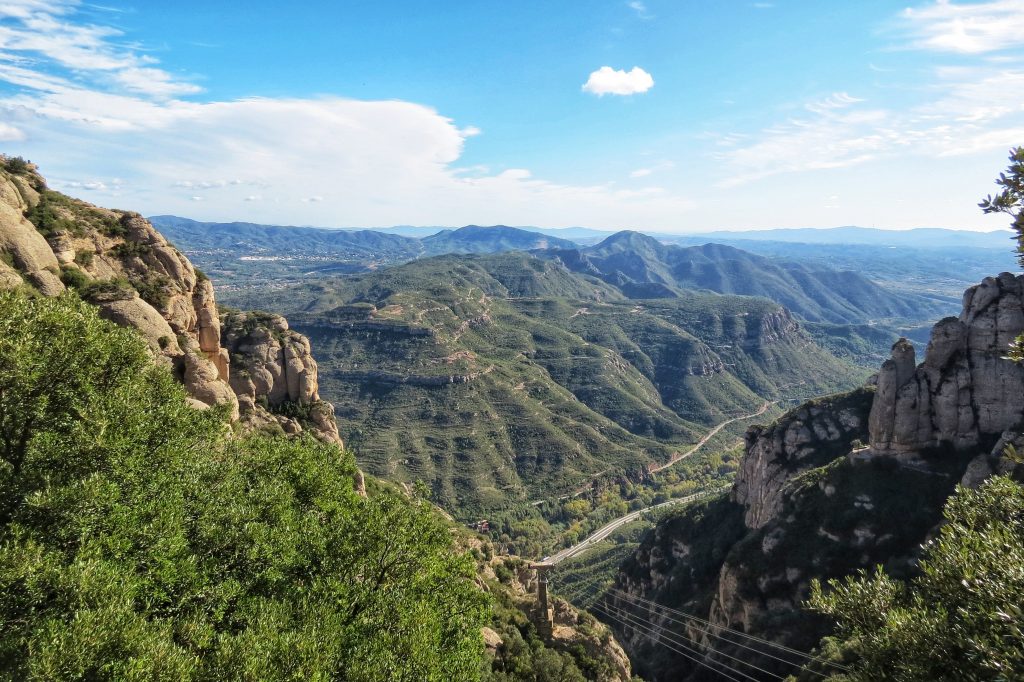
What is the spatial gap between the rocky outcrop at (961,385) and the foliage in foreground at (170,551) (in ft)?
205

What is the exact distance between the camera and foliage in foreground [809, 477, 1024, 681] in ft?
46.1

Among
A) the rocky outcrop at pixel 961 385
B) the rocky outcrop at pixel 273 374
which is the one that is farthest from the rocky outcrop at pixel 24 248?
the rocky outcrop at pixel 961 385

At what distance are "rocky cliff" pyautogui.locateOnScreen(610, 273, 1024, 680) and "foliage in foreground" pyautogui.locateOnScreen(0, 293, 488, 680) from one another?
4724cm

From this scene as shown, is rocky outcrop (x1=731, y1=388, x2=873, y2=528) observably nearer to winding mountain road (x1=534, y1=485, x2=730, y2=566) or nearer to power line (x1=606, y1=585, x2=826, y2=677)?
power line (x1=606, y1=585, x2=826, y2=677)

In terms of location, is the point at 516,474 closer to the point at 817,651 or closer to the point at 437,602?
the point at 817,651

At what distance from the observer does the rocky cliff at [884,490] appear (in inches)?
2175

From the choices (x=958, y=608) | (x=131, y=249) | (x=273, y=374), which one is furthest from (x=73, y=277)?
(x=958, y=608)

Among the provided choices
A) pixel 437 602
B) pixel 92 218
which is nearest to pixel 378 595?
pixel 437 602

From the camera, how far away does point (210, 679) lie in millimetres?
15164

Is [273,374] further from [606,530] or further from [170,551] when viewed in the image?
[606,530]

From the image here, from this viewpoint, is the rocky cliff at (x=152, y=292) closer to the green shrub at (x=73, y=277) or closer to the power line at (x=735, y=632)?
the green shrub at (x=73, y=277)

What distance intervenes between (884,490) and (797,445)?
2234 cm

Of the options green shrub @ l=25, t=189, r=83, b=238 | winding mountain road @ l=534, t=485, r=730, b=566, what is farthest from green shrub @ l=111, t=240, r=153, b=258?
winding mountain road @ l=534, t=485, r=730, b=566

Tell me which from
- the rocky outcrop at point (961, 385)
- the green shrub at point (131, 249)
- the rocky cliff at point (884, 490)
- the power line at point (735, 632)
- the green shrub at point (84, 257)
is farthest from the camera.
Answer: the rocky outcrop at point (961, 385)
